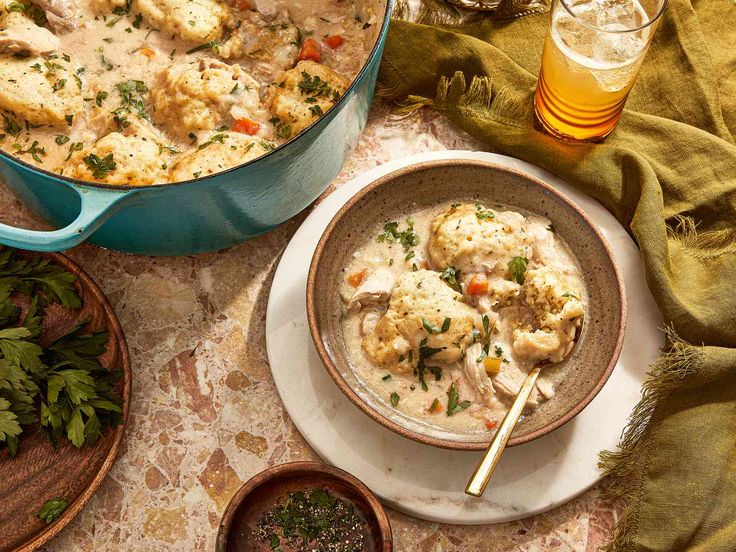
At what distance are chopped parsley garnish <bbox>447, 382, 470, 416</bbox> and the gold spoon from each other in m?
0.14

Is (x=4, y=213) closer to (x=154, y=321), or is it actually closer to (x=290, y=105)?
(x=154, y=321)

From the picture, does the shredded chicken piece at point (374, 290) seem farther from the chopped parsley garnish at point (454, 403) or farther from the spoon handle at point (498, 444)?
the spoon handle at point (498, 444)

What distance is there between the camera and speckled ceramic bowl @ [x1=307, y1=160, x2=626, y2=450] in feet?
6.91

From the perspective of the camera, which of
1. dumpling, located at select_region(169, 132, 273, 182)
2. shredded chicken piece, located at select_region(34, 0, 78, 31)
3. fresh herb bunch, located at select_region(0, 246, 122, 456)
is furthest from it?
shredded chicken piece, located at select_region(34, 0, 78, 31)

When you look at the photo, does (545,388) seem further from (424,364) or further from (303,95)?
(303,95)

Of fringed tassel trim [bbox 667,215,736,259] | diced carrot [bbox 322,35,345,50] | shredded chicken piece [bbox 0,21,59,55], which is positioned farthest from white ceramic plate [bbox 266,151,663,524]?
shredded chicken piece [bbox 0,21,59,55]

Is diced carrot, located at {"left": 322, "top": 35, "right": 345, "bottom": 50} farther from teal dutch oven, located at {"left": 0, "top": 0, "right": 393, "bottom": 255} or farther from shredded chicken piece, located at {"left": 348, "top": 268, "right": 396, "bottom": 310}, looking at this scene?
shredded chicken piece, located at {"left": 348, "top": 268, "right": 396, "bottom": 310}

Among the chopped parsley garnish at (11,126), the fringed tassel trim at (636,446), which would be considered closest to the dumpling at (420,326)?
the fringed tassel trim at (636,446)

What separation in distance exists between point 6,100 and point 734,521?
2.40 meters

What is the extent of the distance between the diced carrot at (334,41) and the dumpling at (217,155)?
513 mm

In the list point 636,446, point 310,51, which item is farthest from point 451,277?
point 310,51

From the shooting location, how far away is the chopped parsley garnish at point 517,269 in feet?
7.47

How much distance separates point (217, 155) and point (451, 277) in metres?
0.76

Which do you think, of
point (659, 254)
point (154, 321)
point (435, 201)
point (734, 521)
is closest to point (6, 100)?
point (154, 321)
